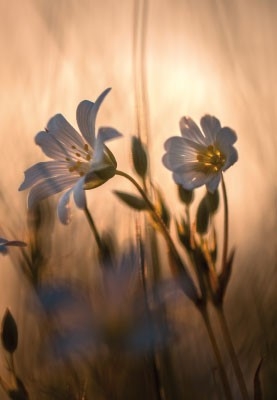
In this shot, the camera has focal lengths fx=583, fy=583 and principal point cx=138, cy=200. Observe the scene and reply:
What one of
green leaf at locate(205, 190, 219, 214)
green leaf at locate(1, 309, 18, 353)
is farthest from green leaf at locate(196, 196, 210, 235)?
green leaf at locate(1, 309, 18, 353)

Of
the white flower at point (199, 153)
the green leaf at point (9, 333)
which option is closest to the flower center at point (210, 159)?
the white flower at point (199, 153)

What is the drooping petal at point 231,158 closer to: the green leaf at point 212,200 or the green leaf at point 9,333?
the green leaf at point 212,200

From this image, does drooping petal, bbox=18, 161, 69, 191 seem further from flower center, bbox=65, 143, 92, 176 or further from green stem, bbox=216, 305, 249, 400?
green stem, bbox=216, 305, 249, 400

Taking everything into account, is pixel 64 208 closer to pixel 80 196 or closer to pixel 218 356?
pixel 80 196

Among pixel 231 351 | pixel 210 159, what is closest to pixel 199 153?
pixel 210 159

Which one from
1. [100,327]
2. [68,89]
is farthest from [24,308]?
[68,89]

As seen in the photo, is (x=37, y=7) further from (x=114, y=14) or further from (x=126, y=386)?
(x=126, y=386)
